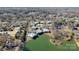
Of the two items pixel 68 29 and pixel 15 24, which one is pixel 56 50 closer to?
pixel 68 29

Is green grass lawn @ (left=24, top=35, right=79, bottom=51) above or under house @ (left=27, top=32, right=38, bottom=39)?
under

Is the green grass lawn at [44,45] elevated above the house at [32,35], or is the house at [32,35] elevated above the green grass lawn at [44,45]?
the house at [32,35]

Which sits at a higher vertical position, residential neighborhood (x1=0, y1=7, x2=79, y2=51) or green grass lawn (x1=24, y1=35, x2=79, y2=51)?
residential neighborhood (x1=0, y1=7, x2=79, y2=51)

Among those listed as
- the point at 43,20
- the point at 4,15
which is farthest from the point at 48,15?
the point at 4,15

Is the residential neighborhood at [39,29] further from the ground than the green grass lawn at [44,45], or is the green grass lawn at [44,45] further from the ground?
the residential neighborhood at [39,29]
